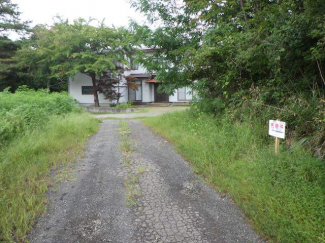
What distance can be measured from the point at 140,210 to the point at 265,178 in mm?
1763

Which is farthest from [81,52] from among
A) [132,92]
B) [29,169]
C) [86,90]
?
[29,169]

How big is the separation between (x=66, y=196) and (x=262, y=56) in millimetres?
4632

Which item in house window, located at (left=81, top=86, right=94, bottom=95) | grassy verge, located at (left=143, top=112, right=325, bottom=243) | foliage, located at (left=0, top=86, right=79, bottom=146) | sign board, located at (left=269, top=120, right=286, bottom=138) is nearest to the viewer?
grassy verge, located at (left=143, top=112, right=325, bottom=243)

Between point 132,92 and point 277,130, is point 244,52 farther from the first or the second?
point 132,92

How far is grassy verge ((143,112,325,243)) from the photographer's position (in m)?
2.58

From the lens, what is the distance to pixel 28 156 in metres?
4.98

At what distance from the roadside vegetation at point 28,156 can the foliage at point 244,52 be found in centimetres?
372

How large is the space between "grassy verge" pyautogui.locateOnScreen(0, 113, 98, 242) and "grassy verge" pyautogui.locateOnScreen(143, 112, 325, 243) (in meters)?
2.63

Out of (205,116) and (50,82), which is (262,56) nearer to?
(205,116)

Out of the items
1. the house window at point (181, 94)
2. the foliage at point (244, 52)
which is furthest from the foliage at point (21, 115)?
the house window at point (181, 94)

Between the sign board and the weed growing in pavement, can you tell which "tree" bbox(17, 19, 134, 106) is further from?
the sign board

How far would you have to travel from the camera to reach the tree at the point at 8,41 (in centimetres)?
2061

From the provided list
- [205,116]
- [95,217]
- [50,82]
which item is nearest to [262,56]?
[205,116]

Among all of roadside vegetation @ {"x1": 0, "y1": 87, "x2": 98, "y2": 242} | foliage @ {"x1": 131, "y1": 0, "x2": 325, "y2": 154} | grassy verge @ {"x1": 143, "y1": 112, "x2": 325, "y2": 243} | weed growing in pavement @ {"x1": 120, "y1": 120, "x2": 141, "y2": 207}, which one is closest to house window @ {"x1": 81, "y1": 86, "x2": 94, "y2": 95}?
roadside vegetation @ {"x1": 0, "y1": 87, "x2": 98, "y2": 242}
